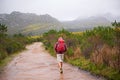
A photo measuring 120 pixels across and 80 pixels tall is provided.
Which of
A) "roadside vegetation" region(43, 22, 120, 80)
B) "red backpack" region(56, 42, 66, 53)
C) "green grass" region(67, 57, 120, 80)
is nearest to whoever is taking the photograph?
"green grass" region(67, 57, 120, 80)

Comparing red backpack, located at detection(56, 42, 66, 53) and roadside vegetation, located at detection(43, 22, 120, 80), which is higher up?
red backpack, located at detection(56, 42, 66, 53)

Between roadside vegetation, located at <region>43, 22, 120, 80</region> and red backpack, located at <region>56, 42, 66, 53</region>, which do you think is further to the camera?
roadside vegetation, located at <region>43, 22, 120, 80</region>

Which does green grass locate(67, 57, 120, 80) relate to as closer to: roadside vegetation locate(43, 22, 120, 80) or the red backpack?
roadside vegetation locate(43, 22, 120, 80)

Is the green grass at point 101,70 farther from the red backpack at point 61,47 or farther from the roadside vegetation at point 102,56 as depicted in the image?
the red backpack at point 61,47

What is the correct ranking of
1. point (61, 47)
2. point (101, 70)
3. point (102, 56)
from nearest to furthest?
point (61, 47) < point (101, 70) < point (102, 56)

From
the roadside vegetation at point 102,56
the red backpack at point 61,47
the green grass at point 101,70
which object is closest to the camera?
the green grass at point 101,70

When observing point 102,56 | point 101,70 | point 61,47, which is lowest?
point 101,70

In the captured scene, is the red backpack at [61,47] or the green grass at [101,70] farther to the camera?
the red backpack at [61,47]

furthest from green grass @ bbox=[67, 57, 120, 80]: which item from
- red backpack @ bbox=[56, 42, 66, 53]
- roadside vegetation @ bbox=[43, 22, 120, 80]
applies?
red backpack @ bbox=[56, 42, 66, 53]

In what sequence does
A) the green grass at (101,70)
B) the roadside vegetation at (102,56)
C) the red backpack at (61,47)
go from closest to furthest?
the green grass at (101,70) → the red backpack at (61,47) → the roadside vegetation at (102,56)

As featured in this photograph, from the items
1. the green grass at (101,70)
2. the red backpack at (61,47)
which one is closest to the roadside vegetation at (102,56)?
the green grass at (101,70)

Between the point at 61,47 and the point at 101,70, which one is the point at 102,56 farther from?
the point at 61,47

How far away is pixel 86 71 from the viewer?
17266 mm

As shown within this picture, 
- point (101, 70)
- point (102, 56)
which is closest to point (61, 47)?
point (101, 70)
